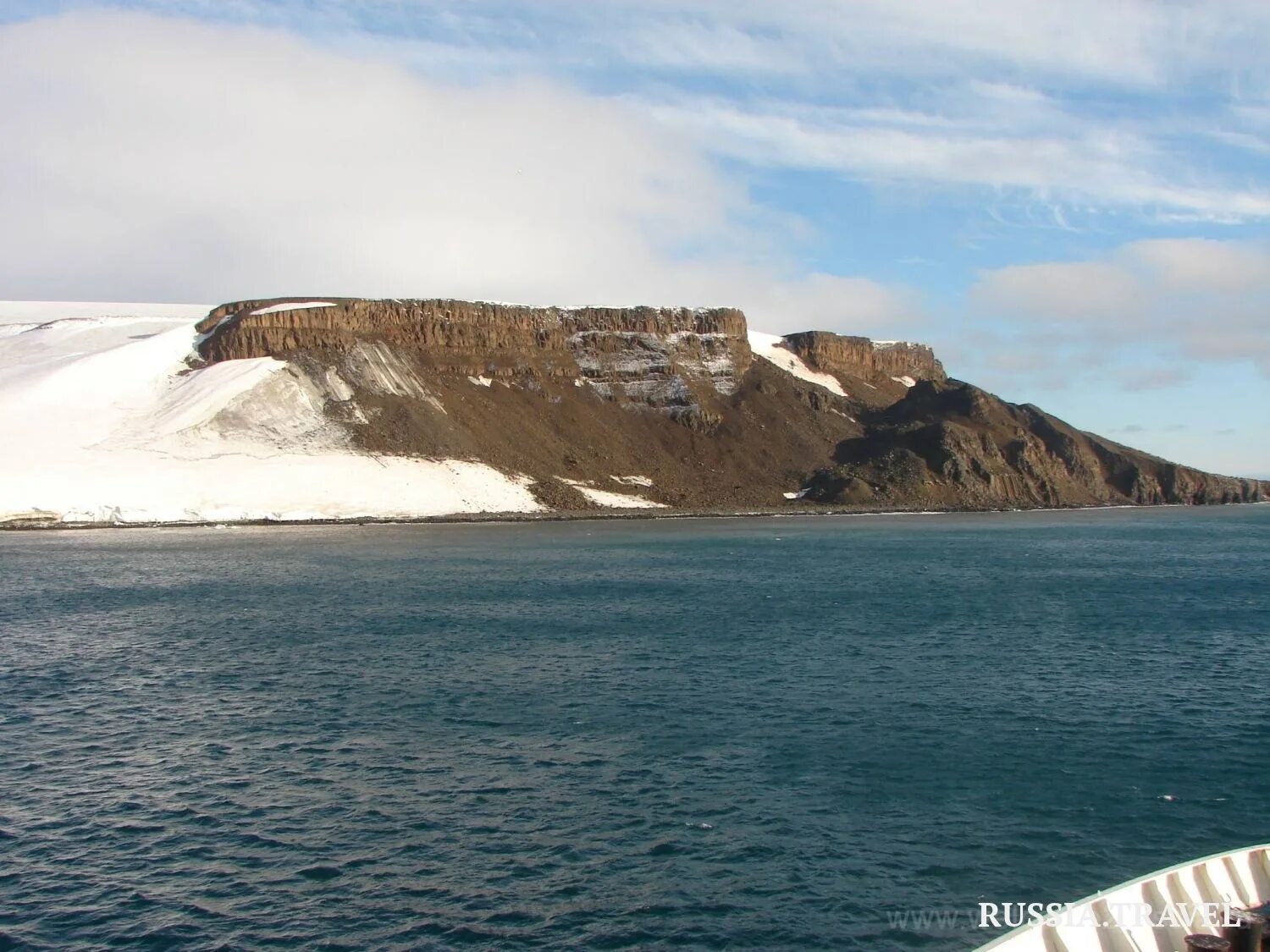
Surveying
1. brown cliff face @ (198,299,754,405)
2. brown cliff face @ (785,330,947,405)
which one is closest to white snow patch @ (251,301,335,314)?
brown cliff face @ (198,299,754,405)

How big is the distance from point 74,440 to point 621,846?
326ft

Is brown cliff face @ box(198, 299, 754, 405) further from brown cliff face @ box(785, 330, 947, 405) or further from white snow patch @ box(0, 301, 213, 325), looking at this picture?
white snow patch @ box(0, 301, 213, 325)

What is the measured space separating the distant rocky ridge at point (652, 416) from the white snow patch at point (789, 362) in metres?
6.16

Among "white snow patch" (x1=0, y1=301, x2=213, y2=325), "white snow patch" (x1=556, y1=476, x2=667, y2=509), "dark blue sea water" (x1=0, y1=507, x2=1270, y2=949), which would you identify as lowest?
"dark blue sea water" (x1=0, y1=507, x2=1270, y2=949)

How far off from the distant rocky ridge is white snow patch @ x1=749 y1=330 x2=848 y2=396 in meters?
6.16

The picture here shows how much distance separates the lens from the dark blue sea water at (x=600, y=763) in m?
15.4

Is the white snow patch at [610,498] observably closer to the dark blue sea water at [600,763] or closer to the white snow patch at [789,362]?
the white snow patch at [789,362]

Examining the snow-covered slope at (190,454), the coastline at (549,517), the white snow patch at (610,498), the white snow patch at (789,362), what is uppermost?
the white snow patch at (789,362)

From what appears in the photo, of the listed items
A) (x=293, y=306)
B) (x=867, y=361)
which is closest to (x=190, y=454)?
(x=293, y=306)

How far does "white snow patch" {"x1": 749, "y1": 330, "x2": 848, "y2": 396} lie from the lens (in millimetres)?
161875

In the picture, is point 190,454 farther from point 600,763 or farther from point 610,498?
point 600,763

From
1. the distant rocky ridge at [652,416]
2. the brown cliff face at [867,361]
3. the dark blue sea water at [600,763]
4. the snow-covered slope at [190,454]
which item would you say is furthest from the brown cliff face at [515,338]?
the dark blue sea water at [600,763]

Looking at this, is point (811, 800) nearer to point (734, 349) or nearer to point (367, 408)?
point (367, 408)

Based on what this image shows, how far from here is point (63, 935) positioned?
14438mm
